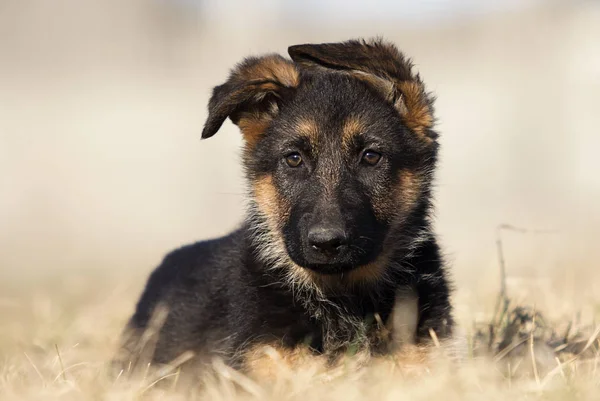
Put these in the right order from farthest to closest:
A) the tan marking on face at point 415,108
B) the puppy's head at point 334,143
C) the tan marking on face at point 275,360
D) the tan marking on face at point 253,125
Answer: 1. the tan marking on face at point 253,125
2. the tan marking on face at point 415,108
3. the puppy's head at point 334,143
4. the tan marking on face at point 275,360

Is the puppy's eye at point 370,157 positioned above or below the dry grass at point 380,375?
above

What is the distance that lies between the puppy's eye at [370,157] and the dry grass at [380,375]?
1181mm

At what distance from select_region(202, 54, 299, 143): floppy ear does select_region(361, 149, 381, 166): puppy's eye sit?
0.67m

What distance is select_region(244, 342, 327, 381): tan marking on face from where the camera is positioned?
4.86 meters

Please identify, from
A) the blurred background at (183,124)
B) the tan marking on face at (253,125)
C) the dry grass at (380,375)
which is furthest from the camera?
the blurred background at (183,124)

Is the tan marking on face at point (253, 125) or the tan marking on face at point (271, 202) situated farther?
the tan marking on face at point (253, 125)

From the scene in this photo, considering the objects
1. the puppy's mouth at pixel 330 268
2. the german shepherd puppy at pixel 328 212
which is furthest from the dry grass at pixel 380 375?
the puppy's mouth at pixel 330 268

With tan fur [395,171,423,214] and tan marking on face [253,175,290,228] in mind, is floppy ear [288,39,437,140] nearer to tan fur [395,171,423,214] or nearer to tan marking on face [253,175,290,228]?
tan fur [395,171,423,214]

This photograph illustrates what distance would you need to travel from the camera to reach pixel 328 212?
5.08m

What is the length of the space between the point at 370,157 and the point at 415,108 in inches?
18.7

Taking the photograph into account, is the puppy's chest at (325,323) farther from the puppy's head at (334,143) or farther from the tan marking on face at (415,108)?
the tan marking on face at (415,108)

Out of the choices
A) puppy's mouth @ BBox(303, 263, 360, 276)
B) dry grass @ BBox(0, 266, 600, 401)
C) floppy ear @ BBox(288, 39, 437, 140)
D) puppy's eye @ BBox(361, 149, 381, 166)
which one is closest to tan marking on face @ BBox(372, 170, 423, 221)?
puppy's eye @ BBox(361, 149, 381, 166)

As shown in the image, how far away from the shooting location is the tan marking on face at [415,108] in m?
5.70

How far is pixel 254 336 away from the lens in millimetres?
5117
